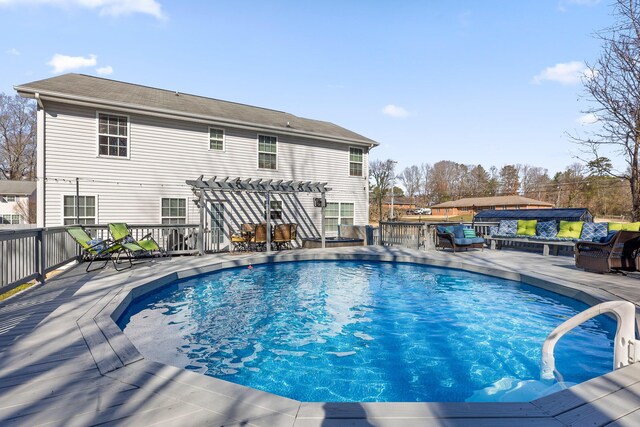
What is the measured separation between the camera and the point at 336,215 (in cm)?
1367

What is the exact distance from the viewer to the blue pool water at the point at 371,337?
9.79ft

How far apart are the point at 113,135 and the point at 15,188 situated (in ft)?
86.8

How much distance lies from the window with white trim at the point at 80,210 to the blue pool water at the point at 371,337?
15.8ft

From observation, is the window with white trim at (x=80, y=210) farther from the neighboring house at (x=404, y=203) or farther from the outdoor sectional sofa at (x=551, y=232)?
the neighboring house at (x=404, y=203)

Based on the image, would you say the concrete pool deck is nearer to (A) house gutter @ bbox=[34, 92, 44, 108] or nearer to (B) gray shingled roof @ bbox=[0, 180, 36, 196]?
(A) house gutter @ bbox=[34, 92, 44, 108]

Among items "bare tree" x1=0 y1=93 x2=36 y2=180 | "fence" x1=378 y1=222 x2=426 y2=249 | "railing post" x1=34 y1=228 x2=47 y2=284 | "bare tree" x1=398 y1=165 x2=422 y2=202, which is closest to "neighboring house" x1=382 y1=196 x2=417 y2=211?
"bare tree" x1=398 y1=165 x2=422 y2=202

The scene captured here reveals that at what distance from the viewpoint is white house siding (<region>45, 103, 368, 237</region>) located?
9031 millimetres

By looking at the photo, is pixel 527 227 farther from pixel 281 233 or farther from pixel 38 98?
pixel 38 98

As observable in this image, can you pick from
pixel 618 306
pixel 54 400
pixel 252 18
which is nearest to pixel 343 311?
pixel 618 306

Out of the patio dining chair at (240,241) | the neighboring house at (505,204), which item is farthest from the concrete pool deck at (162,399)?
the neighboring house at (505,204)

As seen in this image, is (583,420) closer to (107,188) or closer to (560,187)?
(107,188)

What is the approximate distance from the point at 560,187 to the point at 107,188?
5428cm

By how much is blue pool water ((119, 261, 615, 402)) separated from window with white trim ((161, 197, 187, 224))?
4532mm

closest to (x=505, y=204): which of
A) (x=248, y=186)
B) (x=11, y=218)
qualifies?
(x=248, y=186)
